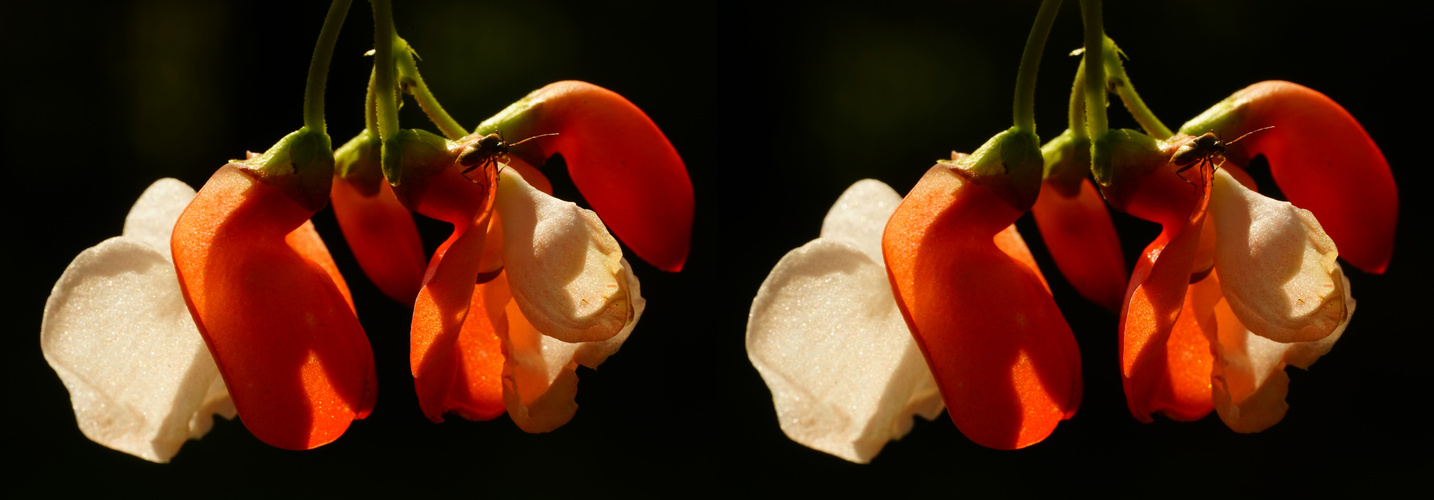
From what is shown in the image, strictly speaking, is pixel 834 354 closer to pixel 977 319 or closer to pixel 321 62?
pixel 977 319

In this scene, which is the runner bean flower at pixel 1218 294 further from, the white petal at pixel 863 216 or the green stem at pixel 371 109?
the green stem at pixel 371 109

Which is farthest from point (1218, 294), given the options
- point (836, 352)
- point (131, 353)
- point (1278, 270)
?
point (131, 353)

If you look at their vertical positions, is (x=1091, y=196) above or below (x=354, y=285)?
above

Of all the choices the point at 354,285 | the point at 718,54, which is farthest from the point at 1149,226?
the point at 354,285

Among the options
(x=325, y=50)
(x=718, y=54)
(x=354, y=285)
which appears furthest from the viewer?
(x=354, y=285)

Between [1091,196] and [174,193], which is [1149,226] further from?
[174,193]

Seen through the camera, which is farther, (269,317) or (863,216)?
(863,216)
